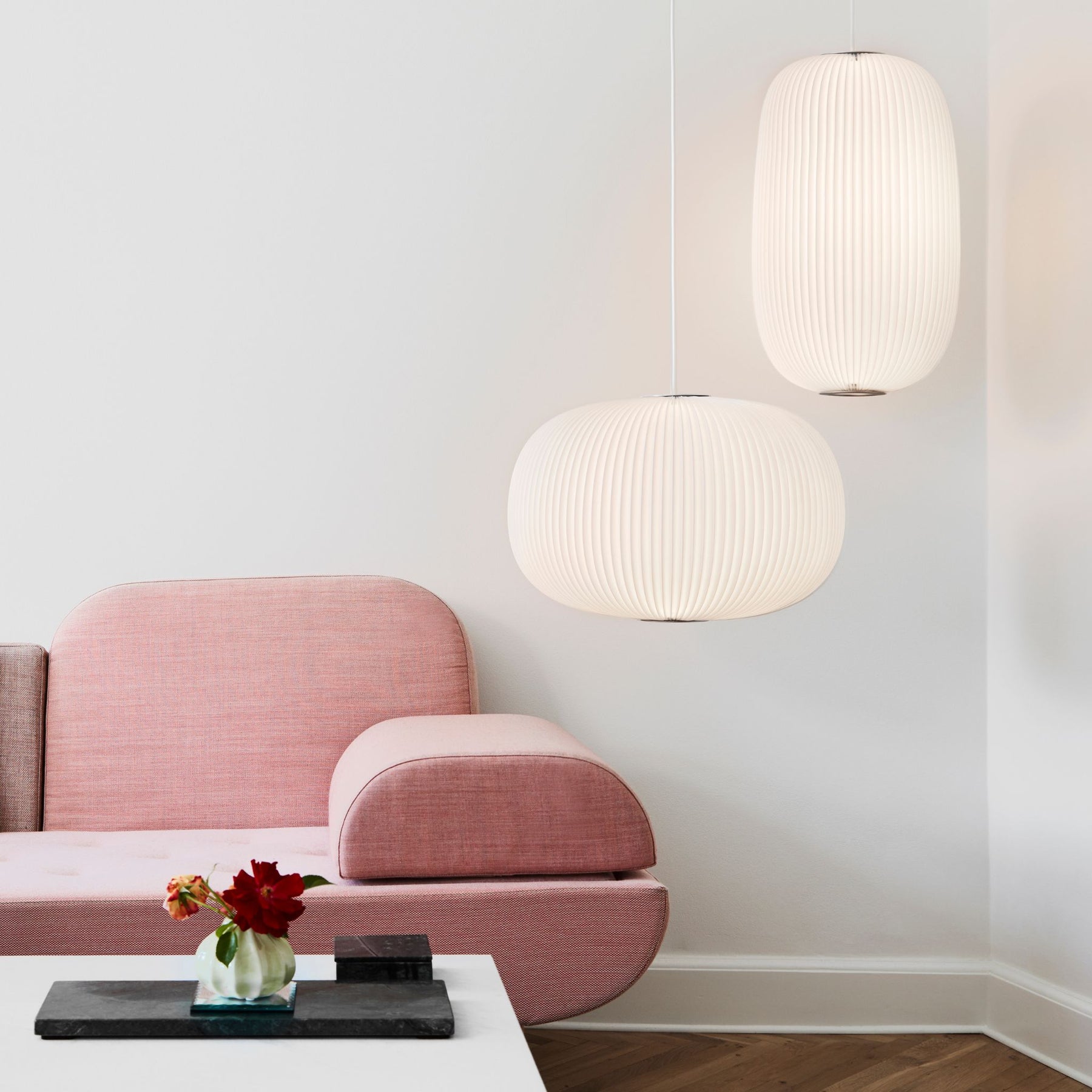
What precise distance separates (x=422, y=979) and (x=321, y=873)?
19.8 inches

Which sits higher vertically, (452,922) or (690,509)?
(690,509)

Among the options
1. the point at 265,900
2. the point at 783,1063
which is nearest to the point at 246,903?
the point at 265,900

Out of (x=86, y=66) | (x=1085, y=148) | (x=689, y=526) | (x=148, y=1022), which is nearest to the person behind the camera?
(x=148, y=1022)

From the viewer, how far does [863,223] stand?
7.26 ft

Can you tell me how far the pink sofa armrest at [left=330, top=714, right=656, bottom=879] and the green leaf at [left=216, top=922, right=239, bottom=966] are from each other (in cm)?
50

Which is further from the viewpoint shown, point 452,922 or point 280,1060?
point 452,922

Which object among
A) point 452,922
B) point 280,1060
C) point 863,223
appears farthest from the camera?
point 863,223

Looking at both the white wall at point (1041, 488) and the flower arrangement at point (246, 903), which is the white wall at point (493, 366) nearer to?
the white wall at point (1041, 488)

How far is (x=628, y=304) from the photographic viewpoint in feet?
8.54

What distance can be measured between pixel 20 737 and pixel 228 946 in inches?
48.2

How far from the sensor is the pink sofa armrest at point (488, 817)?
1755 mm

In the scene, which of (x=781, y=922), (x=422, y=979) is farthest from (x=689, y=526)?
(x=781, y=922)

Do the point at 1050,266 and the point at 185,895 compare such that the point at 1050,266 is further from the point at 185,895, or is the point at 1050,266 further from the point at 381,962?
the point at 185,895

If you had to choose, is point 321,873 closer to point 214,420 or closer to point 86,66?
point 214,420
